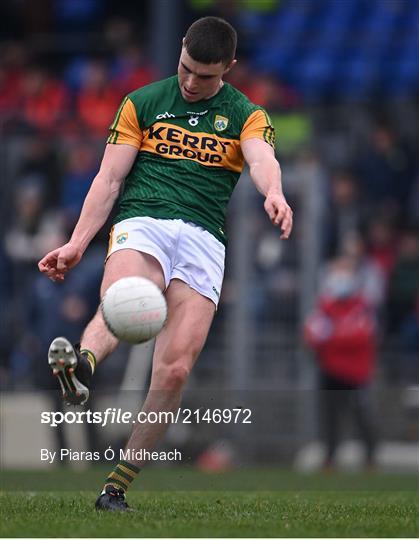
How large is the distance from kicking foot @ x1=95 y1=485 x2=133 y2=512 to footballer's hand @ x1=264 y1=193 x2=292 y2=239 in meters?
1.73

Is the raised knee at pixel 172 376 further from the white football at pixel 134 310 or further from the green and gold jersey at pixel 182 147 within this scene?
the green and gold jersey at pixel 182 147

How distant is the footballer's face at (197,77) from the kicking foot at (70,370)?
1.68 m

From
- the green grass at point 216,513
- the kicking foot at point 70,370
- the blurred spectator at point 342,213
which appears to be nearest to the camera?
the green grass at point 216,513

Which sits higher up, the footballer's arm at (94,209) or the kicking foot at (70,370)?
the footballer's arm at (94,209)

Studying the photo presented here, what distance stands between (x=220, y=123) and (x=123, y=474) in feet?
6.89

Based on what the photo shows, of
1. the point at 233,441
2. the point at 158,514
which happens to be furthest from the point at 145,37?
the point at 158,514

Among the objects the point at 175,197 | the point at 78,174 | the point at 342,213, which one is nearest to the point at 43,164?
the point at 78,174

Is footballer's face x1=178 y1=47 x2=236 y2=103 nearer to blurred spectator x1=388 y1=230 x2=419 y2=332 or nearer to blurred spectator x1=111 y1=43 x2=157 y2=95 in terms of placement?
blurred spectator x1=388 y1=230 x2=419 y2=332

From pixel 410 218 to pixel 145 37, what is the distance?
6.91 m

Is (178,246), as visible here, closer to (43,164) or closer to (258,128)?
(258,128)

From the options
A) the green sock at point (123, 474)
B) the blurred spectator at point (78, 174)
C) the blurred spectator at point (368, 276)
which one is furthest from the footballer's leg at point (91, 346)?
the blurred spectator at point (78, 174)

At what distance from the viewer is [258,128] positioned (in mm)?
8133

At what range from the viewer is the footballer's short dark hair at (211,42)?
7.83 m

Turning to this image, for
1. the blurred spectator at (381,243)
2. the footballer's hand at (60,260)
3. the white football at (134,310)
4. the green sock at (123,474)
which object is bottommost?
the green sock at (123,474)
